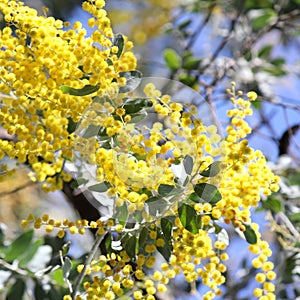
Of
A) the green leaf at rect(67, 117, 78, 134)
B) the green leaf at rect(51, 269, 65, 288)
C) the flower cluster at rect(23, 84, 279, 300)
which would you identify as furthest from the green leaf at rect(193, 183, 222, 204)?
the green leaf at rect(51, 269, 65, 288)

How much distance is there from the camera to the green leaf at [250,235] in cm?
113

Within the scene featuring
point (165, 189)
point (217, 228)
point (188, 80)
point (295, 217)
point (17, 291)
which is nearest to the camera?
point (165, 189)

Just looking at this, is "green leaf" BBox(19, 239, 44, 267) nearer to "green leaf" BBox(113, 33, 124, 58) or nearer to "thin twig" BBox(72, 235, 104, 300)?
"thin twig" BBox(72, 235, 104, 300)

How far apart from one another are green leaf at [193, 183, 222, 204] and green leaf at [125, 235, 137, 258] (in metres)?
0.14

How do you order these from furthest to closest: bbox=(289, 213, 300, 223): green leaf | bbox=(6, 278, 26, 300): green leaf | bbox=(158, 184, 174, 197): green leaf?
bbox=(289, 213, 300, 223): green leaf, bbox=(6, 278, 26, 300): green leaf, bbox=(158, 184, 174, 197): green leaf

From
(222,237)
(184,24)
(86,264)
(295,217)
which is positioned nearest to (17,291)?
(86,264)

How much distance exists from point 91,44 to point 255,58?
4.92 feet

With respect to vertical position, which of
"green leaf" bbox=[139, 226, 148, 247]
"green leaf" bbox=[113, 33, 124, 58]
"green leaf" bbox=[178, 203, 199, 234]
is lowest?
"green leaf" bbox=[139, 226, 148, 247]

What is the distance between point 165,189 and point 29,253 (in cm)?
62

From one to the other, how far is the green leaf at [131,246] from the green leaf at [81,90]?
25 cm

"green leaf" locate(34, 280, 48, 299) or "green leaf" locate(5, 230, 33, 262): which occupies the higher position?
"green leaf" locate(5, 230, 33, 262)

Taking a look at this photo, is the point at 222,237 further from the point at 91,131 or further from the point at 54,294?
the point at 54,294

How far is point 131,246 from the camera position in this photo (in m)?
1.03

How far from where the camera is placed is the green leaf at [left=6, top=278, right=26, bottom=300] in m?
1.38
